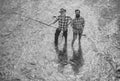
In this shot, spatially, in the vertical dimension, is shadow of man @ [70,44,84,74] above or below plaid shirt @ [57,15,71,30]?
below

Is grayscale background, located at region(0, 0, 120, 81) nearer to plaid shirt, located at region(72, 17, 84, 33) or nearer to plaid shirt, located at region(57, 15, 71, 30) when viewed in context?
plaid shirt, located at region(72, 17, 84, 33)

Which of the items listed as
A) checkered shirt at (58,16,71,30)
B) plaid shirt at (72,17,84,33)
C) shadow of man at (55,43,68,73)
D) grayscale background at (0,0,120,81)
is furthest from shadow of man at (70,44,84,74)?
checkered shirt at (58,16,71,30)

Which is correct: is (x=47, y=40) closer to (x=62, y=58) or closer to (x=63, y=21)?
(x=62, y=58)

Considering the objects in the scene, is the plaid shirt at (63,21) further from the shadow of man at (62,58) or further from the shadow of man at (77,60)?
the shadow of man at (77,60)

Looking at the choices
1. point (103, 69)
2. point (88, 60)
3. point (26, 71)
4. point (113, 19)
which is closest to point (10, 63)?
point (26, 71)

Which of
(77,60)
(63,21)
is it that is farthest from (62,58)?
(63,21)

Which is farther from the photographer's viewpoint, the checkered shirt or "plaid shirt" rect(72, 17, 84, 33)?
"plaid shirt" rect(72, 17, 84, 33)

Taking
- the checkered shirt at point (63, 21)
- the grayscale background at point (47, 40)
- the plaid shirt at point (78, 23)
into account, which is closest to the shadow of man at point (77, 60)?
the grayscale background at point (47, 40)

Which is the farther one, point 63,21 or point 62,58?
point 62,58

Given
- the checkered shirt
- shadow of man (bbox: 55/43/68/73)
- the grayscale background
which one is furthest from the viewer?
shadow of man (bbox: 55/43/68/73)
